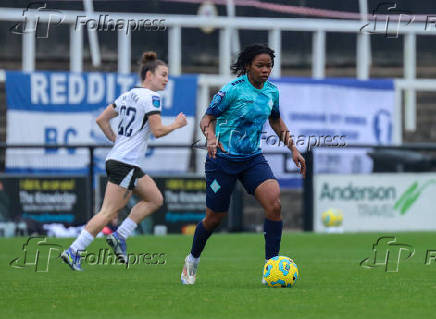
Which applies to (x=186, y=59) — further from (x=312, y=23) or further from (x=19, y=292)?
(x=19, y=292)

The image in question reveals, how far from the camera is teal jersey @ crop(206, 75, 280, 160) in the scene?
30.3ft

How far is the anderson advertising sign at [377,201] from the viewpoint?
1969 cm

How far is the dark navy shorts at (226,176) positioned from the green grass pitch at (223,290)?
732mm

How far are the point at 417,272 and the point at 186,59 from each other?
11.8 metres

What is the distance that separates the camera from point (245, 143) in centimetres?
926

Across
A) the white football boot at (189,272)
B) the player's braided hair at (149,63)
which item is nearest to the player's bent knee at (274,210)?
the white football boot at (189,272)

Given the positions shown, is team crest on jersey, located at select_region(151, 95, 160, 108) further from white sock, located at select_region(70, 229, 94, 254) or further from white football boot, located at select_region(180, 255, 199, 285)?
white football boot, located at select_region(180, 255, 199, 285)

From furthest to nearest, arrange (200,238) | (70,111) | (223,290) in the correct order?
(70,111) < (200,238) < (223,290)

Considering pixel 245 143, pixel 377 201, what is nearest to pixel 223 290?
pixel 245 143

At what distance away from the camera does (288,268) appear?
912 cm

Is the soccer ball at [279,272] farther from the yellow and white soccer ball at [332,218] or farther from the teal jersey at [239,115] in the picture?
the yellow and white soccer ball at [332,218]

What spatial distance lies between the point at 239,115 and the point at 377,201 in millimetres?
10961

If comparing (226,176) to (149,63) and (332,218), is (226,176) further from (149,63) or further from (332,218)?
(332,218)

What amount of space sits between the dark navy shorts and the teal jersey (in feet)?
0.23
